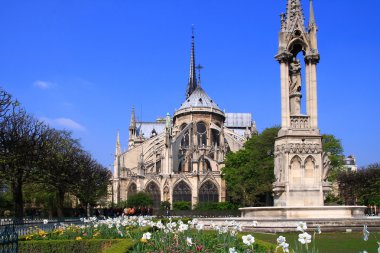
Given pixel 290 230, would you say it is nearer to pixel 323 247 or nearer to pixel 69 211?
pixel 323 247

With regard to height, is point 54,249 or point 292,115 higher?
point 292,115

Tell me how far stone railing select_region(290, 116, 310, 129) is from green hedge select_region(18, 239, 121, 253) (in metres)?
12.5

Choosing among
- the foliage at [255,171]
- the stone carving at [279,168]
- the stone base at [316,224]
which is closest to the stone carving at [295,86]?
the stone carving at [279,168]

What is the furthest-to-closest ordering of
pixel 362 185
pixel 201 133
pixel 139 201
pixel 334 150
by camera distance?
pixel 201 133 → pixel 139 201 → pixel 334 150 → pixel 362 185

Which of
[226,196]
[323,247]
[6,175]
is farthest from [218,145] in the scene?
[323,247]

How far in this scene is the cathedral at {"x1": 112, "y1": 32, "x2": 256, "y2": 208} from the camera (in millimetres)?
89562

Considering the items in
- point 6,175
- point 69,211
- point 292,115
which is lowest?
point 69,211

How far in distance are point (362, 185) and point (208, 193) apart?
3194cm

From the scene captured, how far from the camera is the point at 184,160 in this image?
9856 centimetres

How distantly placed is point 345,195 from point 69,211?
35321 mm

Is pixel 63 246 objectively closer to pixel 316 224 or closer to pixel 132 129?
pixel 316 224

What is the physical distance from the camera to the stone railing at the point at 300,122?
2388 cm

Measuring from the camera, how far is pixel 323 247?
47.0 ft

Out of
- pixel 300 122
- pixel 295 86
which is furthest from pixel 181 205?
pixel 300 122
